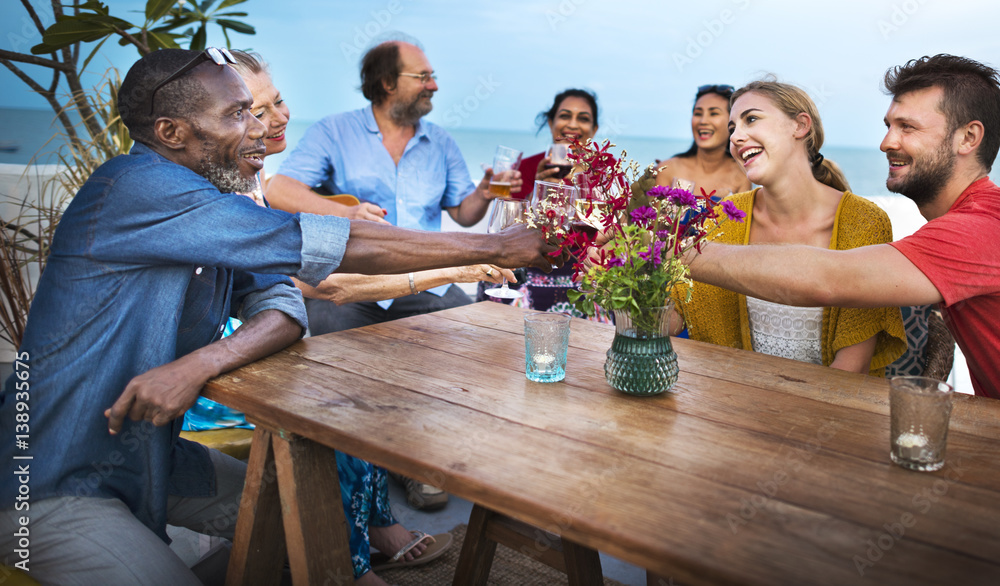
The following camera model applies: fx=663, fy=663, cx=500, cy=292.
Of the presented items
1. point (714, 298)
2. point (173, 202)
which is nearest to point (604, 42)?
point (714, 298)

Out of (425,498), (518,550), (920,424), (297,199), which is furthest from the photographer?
(297,199)

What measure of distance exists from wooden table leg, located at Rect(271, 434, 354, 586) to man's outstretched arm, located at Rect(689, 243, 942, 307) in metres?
1.01

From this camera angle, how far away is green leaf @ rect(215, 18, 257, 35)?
3.79 m

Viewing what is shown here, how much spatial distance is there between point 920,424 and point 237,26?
394 centimetres

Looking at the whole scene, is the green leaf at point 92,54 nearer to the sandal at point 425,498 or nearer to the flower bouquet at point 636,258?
the sandal at point 425,498

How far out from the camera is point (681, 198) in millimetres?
1270

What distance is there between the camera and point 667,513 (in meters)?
0.94

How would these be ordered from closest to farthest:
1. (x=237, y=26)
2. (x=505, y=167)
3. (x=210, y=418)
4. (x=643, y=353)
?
1. (x=643, y=353)
2. (x=210, y=418)
3. (x=505, y=167)
4. (x=237, y=26)

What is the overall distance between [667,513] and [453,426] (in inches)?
17.6

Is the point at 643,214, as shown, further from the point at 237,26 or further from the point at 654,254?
the point at 237,26

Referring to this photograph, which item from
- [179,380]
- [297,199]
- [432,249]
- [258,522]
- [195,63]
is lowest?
[258,522]

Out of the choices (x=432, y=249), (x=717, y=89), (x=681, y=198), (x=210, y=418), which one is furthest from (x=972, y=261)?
(x=717, y=89)

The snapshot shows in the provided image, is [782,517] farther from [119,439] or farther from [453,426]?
[119,439]

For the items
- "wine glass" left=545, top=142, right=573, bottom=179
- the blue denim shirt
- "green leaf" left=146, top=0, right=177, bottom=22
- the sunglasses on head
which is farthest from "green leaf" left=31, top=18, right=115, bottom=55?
the sunglasses on head
